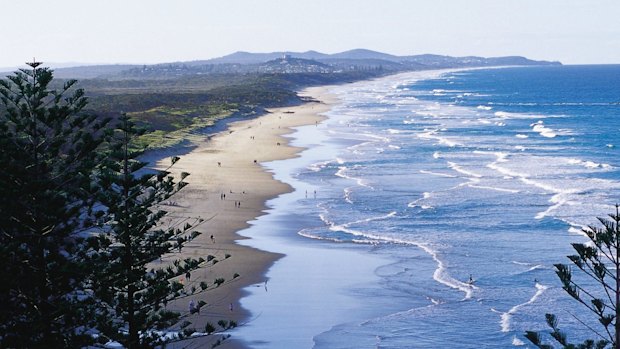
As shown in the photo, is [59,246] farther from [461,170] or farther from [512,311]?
[461,170]

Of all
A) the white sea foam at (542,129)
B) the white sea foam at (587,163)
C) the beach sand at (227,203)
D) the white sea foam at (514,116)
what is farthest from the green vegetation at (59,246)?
the white sea foam at (514,116)

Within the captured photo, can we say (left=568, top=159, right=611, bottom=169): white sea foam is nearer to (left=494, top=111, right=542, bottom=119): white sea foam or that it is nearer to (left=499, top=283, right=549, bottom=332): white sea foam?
(left=499, top=283, right=549, bottom=332): white sea foam

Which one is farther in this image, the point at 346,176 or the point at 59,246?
the point at 346,176

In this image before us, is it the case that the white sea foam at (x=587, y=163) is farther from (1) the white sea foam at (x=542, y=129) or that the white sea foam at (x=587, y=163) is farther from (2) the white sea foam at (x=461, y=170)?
(1) the white sea foam at (x=542, y=129)

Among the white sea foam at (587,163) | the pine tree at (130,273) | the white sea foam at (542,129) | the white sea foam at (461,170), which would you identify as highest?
the pine tree at (130,273)

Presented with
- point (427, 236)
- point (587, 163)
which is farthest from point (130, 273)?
point (587, 163)

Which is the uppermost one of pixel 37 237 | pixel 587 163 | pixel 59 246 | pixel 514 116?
pixel 37 237

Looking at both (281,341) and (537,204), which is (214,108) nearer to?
(537,204)
